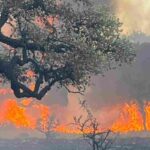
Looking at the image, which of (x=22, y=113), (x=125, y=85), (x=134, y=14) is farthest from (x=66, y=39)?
(x=134, y=14)

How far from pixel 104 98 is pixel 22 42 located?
63.8 meters

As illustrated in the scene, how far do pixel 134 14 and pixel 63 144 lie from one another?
88.3 metres

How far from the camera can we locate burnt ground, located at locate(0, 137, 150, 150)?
53.0m

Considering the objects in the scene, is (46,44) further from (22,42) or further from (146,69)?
(146,69)

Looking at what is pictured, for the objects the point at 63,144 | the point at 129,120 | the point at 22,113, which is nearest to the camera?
the point at 63,144

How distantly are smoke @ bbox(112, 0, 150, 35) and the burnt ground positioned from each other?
56.7 m

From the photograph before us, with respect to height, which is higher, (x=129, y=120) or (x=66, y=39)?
(x=129, y=120)

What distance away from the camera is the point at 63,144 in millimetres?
61688

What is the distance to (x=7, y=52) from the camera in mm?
26172

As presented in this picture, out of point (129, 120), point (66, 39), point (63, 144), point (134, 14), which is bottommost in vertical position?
point (66, 39)

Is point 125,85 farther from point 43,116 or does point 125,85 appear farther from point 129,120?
point 43,116

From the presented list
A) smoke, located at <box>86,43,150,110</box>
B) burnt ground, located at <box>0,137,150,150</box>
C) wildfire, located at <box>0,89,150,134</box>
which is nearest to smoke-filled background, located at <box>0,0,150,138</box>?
smoke, located at <box>86,43,150,110</box>

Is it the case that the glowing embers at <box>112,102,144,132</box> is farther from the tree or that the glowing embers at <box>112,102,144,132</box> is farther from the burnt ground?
the tree

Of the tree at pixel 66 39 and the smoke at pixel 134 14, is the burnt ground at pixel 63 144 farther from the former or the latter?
the smoke at pixel 134 14
